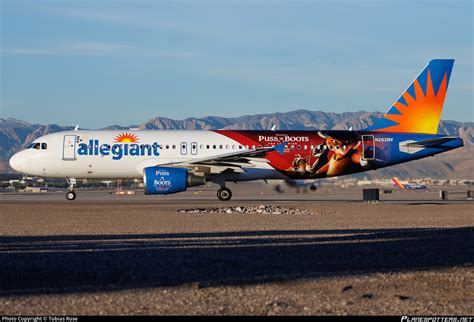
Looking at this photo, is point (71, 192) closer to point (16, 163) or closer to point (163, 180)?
point (16, 163)

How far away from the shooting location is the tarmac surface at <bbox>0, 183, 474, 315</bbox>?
11.1 metres

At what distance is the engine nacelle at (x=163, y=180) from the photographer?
41.5 m

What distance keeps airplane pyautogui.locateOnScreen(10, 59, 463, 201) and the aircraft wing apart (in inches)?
2.1

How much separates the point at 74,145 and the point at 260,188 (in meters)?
11.9

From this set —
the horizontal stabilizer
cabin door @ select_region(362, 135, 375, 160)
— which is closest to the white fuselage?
cabin door @ select_region(362, 135, 375, 160)

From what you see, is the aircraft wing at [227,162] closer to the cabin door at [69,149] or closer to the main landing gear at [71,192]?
the cabin door at [69,149]

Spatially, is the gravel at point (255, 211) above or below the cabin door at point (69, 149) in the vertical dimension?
below

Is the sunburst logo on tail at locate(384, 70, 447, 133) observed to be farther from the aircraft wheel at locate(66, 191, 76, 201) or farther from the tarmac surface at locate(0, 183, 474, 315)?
the tarmac surface at locate(0, 183, 474, 315)

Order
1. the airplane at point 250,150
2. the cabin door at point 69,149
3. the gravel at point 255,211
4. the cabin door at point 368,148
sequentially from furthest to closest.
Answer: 1. the cabin door at point 368,148
2. the cabin door at point 69,149
3. the airplane at point 250,150
4. the gravel at point 255,211

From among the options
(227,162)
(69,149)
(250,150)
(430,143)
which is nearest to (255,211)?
(227,162)

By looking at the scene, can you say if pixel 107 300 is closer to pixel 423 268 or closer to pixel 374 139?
pixel 423 268

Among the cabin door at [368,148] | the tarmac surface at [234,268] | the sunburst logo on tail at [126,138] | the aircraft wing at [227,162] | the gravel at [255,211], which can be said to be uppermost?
the sunburst logo on tail at [126,138]

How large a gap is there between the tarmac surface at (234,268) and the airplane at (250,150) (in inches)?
704

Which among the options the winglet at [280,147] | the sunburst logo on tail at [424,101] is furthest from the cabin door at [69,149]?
the sunburst logo on tail at [424,101]
